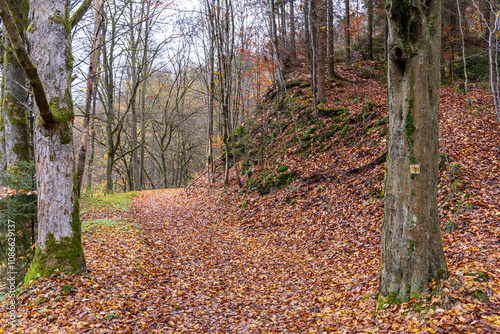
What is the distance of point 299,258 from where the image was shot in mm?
7434

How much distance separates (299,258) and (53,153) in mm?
5881

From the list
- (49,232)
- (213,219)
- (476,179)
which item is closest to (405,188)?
(476,179)

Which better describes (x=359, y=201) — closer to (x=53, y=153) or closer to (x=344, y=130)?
(x=344, y=130)

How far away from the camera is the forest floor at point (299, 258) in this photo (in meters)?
4.14

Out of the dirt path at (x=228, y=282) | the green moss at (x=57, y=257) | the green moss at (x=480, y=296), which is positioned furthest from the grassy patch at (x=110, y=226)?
the green moss at (x=480, y=296)

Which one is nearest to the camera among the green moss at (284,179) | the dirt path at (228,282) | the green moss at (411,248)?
the green moss at (411,248)

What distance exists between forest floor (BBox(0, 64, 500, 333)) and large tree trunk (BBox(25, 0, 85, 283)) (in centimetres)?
43

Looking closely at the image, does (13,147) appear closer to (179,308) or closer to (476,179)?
(179,308)

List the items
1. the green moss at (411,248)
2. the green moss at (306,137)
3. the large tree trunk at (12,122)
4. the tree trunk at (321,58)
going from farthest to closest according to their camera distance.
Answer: the tree trunk at (321,58) < the green moss at (306,137) < the large tree trunk at (12,122) < the green moss at (411,248)

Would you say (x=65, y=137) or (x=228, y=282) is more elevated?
(x=65, y=137)

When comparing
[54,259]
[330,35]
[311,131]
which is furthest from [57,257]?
[330,35]

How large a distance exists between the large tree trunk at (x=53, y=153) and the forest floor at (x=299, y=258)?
17.0 inches

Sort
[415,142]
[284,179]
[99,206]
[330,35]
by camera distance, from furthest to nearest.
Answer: [330,35] < [99,206] < [284,179] < [415,142]

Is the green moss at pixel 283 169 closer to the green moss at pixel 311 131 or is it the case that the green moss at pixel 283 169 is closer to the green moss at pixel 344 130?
the green moss at pixel 311 131
